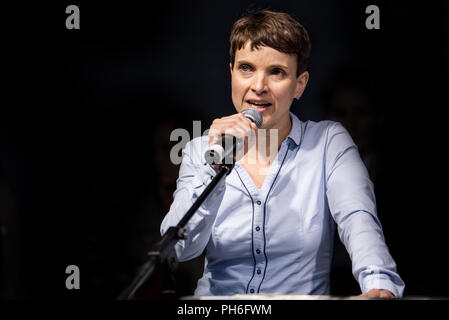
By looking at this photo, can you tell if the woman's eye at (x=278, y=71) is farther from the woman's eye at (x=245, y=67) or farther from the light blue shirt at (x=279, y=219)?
the light blue shirt at (x=279, y=219)

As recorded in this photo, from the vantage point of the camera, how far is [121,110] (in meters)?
2.54

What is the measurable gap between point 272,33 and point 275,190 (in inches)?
22.0

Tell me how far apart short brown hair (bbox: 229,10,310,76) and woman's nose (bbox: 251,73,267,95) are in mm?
105

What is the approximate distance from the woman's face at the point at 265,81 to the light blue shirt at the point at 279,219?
0.56ft

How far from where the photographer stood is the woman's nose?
1.85m

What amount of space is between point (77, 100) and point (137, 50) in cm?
39

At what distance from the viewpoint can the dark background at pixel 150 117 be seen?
2.26m

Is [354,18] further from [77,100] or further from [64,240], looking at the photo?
[64,240]

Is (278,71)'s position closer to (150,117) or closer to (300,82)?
(300,82)

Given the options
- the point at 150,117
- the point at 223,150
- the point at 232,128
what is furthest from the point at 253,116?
the point at 150,117

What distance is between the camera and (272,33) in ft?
6.10

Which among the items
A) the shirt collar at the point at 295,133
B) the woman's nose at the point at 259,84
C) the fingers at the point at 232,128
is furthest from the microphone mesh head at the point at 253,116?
the shirt collar at the point at 295,133

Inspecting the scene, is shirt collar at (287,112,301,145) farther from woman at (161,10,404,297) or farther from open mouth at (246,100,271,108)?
open mouth at (246,100,271,108)
